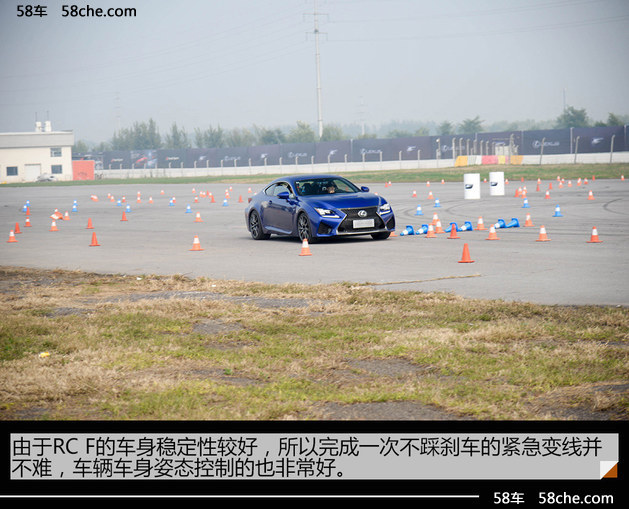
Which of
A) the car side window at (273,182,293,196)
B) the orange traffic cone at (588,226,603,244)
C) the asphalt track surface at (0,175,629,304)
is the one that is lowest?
the asphalt track surface at (0,175,629,304)

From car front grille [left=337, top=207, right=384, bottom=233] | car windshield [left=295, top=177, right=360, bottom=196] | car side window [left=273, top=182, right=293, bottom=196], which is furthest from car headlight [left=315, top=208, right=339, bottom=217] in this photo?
car side window [left=273, top=182, right=293, bottom=196]

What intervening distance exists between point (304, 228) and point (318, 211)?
620 millimetres

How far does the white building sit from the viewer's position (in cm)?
12075

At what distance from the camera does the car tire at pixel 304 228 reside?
1859 centimetres

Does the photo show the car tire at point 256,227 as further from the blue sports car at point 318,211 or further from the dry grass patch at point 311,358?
the dry grass patch at point 311,358

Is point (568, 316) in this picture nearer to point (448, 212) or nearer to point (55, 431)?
point (55, 431)

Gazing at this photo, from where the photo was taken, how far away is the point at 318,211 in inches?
724

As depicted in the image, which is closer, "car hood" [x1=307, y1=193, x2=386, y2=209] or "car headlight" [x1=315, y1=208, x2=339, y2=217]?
"car headlight" [x1=315, y1=208, x2=339, y2=217]

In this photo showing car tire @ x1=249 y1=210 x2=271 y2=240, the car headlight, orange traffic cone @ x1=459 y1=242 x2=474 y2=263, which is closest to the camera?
orange traffic cone @ x1=459 y1=242 x2=474 y2=263

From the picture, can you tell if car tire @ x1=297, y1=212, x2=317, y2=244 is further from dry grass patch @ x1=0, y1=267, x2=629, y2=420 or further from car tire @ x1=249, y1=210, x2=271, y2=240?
dry grass patch @ x1=0, y1=267, x2=629, y2=420

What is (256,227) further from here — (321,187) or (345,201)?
(345,201)

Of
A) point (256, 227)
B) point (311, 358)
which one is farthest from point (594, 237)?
point (311, 358)

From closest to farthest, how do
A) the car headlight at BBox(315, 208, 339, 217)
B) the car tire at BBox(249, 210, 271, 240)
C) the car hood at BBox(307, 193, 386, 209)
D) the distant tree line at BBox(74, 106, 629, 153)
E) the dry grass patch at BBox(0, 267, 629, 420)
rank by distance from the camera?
the dry grass patch at BBox(0, 267, 629, 420) → the car headlight at BBox(315, 208, 339, 217) → the car hood at BBox(307, 193, 386, 209) → the car tire at BBox(249, 210, 271, 240) → the distant tree line at BBox(74, 106, 629, 153)

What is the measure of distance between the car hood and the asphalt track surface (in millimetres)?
816
